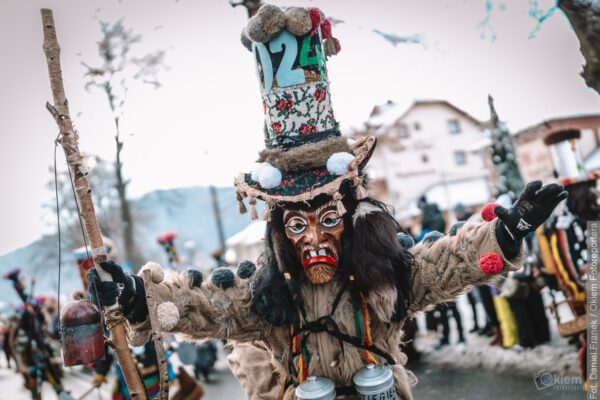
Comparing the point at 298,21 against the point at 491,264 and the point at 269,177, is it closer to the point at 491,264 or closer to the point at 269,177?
the point at 269,177

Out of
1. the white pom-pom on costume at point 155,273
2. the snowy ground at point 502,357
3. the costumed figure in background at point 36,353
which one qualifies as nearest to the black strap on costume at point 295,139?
the white pom-pom on costume at point 155,273

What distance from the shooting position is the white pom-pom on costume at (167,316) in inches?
82.0

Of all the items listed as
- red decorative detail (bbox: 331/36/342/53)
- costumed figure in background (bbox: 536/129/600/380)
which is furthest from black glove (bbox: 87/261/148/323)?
costumed figure in background (bbox: 536/129/600/380)

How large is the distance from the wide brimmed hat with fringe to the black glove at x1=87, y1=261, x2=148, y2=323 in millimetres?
665

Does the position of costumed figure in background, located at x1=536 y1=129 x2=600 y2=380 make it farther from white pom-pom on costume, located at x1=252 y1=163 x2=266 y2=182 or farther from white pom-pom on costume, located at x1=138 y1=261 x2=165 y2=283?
white pom-pom on costume, located at x1=138 y1=261 x2=165 y2=283

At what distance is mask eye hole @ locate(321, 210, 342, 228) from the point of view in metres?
2.24

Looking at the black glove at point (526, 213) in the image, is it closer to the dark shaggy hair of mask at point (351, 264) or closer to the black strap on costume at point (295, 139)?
the dark shaggy hair of mask at point (351, 264)

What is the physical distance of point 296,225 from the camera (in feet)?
7.50

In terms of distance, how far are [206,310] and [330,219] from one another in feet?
2.78

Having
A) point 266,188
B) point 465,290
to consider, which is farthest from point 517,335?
point 266,188

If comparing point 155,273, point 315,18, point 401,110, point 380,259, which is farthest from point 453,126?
point 155,273

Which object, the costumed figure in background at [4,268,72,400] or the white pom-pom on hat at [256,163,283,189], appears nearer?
the white pom-pom on hat at [256,163,283,189]

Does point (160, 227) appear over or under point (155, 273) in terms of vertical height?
→ over

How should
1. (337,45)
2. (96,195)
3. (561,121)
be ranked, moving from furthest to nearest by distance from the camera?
(561,121), (96,195), (337,45)
